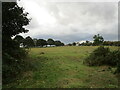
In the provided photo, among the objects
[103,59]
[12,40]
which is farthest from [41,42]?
[12,40]

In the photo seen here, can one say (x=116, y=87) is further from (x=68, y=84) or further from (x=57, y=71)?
(x=57, y=71)

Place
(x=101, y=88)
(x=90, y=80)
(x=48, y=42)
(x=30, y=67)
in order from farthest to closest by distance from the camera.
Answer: (x=48, y=42) → (x=30, y=67) → (x=90, y=80) → (x=101, y=88)

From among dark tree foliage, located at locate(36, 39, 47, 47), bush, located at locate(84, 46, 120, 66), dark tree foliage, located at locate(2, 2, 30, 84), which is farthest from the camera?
dark tree foliage, located at locate(36, 39, 47, 47)

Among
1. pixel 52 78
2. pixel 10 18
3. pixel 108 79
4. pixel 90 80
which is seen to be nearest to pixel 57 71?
pixel 52 78

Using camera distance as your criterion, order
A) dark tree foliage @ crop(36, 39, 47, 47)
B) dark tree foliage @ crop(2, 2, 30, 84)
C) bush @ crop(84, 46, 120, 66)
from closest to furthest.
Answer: dark tree foliage @ crop(2, 2, 30, 84) < bush @ crop(84, 46, 120, 66) < dark tree foliage @ crop(36, 39, 47, 47)

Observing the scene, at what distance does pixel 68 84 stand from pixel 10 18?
27.2 ft

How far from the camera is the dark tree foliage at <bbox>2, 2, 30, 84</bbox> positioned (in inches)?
432

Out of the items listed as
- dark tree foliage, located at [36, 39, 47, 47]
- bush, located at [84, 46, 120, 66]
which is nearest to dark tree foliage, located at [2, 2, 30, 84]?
bush, located at [84, 46, 120, 66]

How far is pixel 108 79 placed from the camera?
10.6 meters

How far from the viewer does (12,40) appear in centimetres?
1416

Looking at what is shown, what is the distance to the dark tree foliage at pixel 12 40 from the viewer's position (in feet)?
36.0

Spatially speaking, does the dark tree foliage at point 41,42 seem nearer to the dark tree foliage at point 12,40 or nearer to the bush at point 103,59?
the dark tree foliage at point 12,40

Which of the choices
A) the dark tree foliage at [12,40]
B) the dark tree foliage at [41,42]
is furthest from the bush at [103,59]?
the dark tree foliage at [41,42]

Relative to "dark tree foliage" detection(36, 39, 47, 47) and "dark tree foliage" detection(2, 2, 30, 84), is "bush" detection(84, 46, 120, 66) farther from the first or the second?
"dark tree foliage" detection(36, 39, 47, 47)
